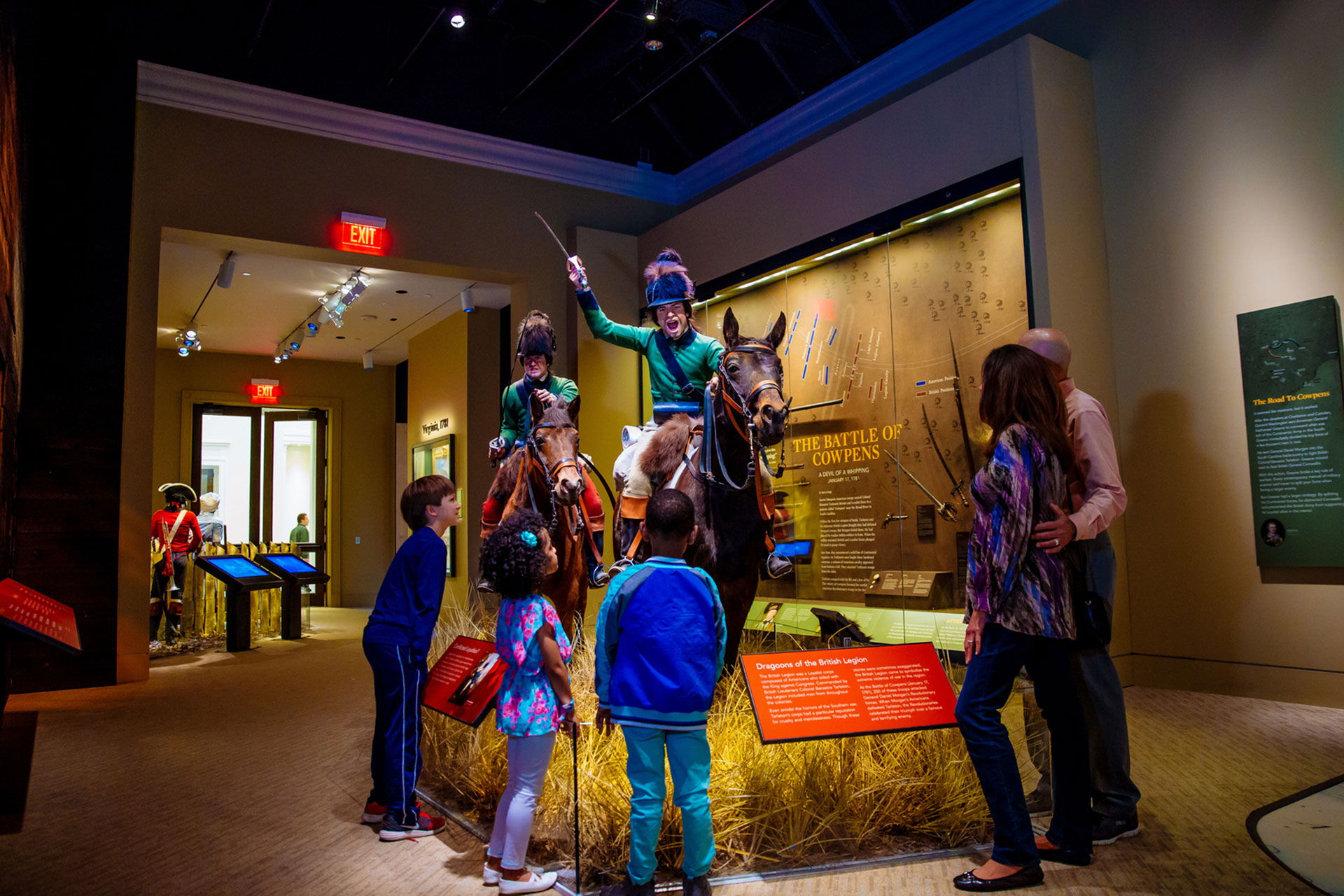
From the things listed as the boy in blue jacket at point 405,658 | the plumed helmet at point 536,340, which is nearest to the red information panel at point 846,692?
the boy in blue jacket at point 405,658

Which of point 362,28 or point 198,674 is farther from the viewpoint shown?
point 362,28

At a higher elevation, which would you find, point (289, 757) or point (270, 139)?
point (270, 139)

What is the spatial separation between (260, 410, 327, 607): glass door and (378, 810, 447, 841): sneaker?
13763 millimetres

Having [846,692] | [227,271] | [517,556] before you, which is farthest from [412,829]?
[227,271]

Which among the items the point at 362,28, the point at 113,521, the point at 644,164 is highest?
the point at 362,28

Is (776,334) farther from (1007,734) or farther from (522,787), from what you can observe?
(522,787)

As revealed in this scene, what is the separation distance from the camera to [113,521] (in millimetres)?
6934

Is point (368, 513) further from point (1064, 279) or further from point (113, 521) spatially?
point (1064, 279)

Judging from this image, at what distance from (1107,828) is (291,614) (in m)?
9.66

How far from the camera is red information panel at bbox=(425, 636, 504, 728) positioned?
3.21m

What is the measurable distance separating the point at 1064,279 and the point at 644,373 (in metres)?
4.81

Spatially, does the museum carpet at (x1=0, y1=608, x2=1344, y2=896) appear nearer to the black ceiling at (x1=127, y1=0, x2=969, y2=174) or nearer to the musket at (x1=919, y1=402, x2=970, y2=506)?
the musket at (x1=919, y1=402, x2=970, y2=506)

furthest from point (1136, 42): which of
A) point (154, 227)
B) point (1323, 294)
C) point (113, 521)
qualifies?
point (113, 521)

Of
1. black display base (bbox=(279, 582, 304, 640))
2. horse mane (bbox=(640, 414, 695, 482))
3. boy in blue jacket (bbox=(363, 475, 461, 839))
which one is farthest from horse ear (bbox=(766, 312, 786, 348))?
black display base (bbox=(279, 582, 304, 640))
